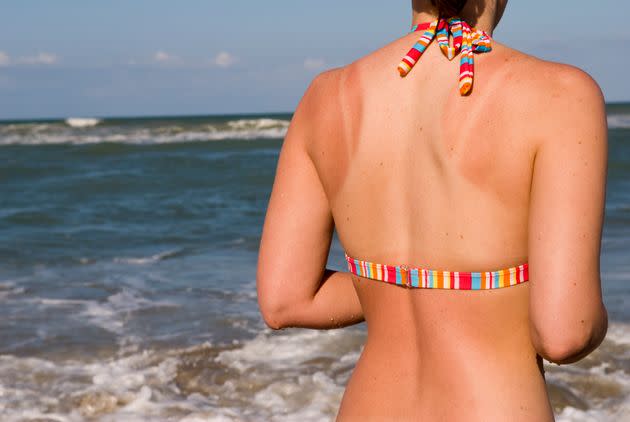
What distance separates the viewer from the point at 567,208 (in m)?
1.35

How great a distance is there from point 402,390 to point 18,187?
1532 centimetres

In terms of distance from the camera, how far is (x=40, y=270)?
26.9ft

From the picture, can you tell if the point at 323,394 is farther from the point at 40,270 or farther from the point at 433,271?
the point at 40,270

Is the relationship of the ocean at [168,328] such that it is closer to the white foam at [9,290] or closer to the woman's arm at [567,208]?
the white foam at [9,290]

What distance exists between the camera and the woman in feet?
4.45

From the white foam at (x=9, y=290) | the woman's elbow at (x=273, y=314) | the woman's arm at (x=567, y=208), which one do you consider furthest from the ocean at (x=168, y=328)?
the woman's arm at (x=567, y=208)

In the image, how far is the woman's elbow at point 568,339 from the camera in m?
1.39

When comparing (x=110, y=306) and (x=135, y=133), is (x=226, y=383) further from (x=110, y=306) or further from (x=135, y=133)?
(x=135, y=133)

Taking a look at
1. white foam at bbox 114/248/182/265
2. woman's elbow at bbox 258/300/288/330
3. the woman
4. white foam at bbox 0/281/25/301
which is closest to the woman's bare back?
the woman

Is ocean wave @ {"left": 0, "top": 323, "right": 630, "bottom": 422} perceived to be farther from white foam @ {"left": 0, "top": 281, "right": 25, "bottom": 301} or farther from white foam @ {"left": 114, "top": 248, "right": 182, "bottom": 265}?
white foam @ {"left": 114, "top": 248, "right": 182, "bottom": 265}

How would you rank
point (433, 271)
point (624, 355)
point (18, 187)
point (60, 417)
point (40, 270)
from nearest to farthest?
point (433, 271), point (60, 417), point (624, 355), point (40, 270), point (18, 187)

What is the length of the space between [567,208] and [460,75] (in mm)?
250

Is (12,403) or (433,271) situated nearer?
(433,271)

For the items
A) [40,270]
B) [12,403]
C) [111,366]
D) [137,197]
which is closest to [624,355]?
[111,366]
